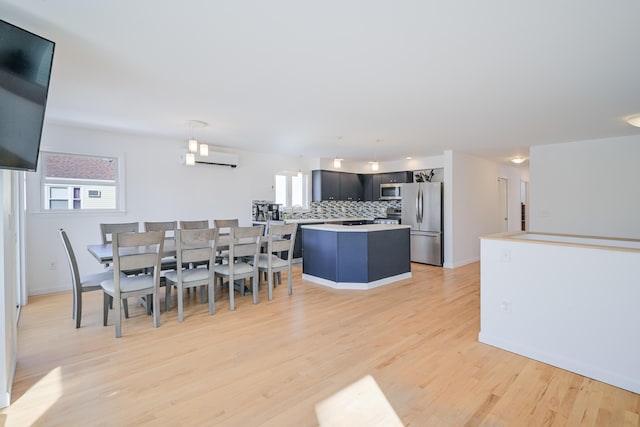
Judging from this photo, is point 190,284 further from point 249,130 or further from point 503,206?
point 503,206

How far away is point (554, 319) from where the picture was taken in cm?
258

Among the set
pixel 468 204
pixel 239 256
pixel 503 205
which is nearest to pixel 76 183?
pixel 239 256

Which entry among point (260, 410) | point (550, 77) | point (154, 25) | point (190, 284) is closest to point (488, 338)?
point (260, 410)

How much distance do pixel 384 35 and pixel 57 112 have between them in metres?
4.13

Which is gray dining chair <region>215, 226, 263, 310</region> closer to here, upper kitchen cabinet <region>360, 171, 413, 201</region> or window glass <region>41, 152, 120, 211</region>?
window glass <region>41, 152, 120, 211</region>

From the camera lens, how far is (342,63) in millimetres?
2496

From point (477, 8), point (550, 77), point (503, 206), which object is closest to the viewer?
point (477, 8)

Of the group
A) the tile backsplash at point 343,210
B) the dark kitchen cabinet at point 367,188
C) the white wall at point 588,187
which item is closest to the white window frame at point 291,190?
the tile backsplash at point 343,210

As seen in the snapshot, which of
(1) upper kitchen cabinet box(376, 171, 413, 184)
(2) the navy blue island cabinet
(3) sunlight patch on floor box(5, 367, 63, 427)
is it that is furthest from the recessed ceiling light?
(3) sunlight patch on floor box(5, 367, 63, 427)

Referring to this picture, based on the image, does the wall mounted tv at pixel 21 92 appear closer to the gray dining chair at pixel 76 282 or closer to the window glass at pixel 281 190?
the gray dining chair at pixel 76 282

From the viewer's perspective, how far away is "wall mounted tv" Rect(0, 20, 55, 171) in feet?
5.76

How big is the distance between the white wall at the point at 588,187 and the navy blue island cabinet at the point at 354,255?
277cm

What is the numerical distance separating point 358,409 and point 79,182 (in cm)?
509

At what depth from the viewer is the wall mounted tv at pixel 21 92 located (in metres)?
1.76
